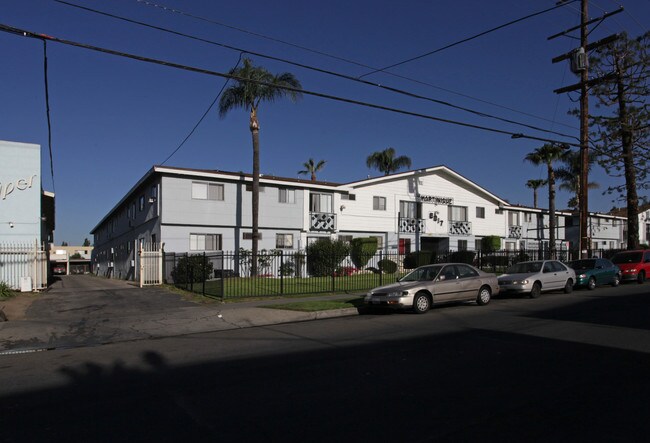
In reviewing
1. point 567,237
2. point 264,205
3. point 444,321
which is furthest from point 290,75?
point 567,237

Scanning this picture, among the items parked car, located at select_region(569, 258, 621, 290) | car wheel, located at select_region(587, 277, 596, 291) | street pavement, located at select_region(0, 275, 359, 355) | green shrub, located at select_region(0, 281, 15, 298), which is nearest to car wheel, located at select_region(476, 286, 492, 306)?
street pavement, located at select_region(0, 275, 359, 355)

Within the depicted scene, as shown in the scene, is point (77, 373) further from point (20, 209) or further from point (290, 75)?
point (290, 75)

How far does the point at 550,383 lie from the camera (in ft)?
20.5

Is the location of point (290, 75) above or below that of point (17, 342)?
above

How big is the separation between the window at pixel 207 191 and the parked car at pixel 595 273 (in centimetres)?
1885

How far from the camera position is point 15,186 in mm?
19906

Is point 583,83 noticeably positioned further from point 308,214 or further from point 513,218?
point 513,218

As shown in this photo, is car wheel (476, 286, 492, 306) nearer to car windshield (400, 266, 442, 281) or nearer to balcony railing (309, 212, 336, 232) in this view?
car windshield (400, 266, 442, 281)

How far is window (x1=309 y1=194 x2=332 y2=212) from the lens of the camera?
33.0 meters

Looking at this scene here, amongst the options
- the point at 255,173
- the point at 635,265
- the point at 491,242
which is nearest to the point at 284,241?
the point at 255,173

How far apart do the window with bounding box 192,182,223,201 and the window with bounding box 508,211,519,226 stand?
27986 millimetres

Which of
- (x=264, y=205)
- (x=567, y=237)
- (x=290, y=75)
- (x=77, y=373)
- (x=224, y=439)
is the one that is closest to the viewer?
(x=224, y=439)

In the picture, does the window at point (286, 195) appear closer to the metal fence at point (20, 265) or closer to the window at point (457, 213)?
the metal fence at point (20, 265)

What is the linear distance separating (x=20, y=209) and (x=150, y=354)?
1475cm
